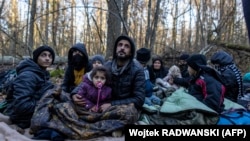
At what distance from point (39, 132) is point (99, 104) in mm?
783

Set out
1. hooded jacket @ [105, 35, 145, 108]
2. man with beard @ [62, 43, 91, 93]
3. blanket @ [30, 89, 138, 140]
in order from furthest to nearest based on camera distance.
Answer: man with beard @ [62, 43, 91, 93] < hooded jacket @ [105, 35, 145, 108] < blanket @ [30, 89, 138, 140]

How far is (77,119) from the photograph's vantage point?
3.47 meters

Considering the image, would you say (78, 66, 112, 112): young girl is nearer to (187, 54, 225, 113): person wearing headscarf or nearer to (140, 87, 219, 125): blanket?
(140, 87, 219, 125): blanket

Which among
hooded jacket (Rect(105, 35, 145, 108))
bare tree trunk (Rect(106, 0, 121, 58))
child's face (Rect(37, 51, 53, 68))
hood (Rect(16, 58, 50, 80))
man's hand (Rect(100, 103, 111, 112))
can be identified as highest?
bare tree trunk (Rect(106, 0, 121, 58))

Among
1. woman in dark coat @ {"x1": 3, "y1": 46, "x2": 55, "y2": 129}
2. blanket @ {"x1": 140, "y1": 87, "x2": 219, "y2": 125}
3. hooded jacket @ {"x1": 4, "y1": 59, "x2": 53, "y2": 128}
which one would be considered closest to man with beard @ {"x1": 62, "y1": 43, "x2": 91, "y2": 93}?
woman in dark coat @ {"x1": 3, "y1": 46, "x2": 55, "y2": 129}

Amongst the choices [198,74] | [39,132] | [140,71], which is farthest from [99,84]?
[198,74]

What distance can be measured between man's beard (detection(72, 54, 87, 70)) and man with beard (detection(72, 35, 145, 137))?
2.31 ft

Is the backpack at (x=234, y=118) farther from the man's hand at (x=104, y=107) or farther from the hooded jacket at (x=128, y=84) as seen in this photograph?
the man's hand at (x=104, y=107)

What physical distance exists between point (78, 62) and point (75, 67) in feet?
0.36

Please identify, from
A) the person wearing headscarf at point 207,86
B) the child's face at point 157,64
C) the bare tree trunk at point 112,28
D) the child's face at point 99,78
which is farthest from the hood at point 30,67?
the bare tree trunk at point 112,28

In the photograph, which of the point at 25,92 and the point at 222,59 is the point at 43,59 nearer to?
the point at 25,92

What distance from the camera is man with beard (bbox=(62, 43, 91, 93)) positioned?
466cm

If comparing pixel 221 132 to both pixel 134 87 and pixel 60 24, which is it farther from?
pixel 60 24

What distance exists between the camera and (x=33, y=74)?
13.0 feet
